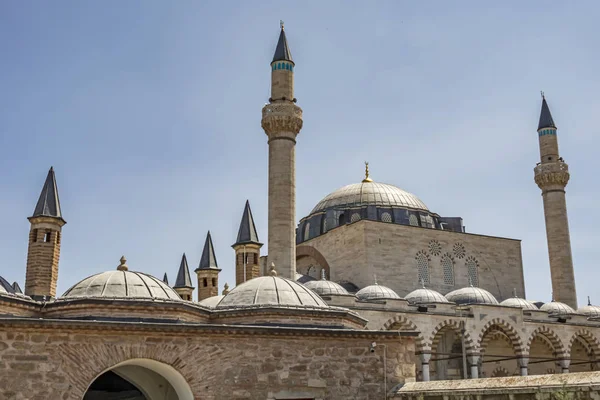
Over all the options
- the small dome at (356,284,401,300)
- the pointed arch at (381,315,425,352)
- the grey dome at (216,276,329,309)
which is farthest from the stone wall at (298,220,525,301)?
the grey dome at (216,276,329,309)

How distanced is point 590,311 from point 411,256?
778 centimetres

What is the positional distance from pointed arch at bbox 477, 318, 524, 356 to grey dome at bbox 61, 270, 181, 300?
1464cm

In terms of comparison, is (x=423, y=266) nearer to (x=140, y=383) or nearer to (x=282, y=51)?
(x=282, y=51)

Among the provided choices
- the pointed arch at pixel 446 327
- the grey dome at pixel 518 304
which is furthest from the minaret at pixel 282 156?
the grey dome at pixel 518 304

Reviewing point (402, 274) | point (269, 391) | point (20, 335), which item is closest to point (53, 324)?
point (20, 335)

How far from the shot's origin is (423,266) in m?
27.8

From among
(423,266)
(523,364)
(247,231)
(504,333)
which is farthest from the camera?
(423,266)

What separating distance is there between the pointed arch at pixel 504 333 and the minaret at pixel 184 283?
514 inches

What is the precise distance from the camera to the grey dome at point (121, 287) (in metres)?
11.8

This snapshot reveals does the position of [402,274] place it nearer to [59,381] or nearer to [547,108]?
[547,108]

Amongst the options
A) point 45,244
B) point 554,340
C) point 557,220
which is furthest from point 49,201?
point 557,220

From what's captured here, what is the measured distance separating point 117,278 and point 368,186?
826 inches

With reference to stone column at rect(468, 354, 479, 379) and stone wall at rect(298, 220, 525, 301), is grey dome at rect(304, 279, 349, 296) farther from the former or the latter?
stone column at rect(468, 354, 479, 379)

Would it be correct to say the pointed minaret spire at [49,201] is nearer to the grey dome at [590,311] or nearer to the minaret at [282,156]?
the minaret at [282,156]
